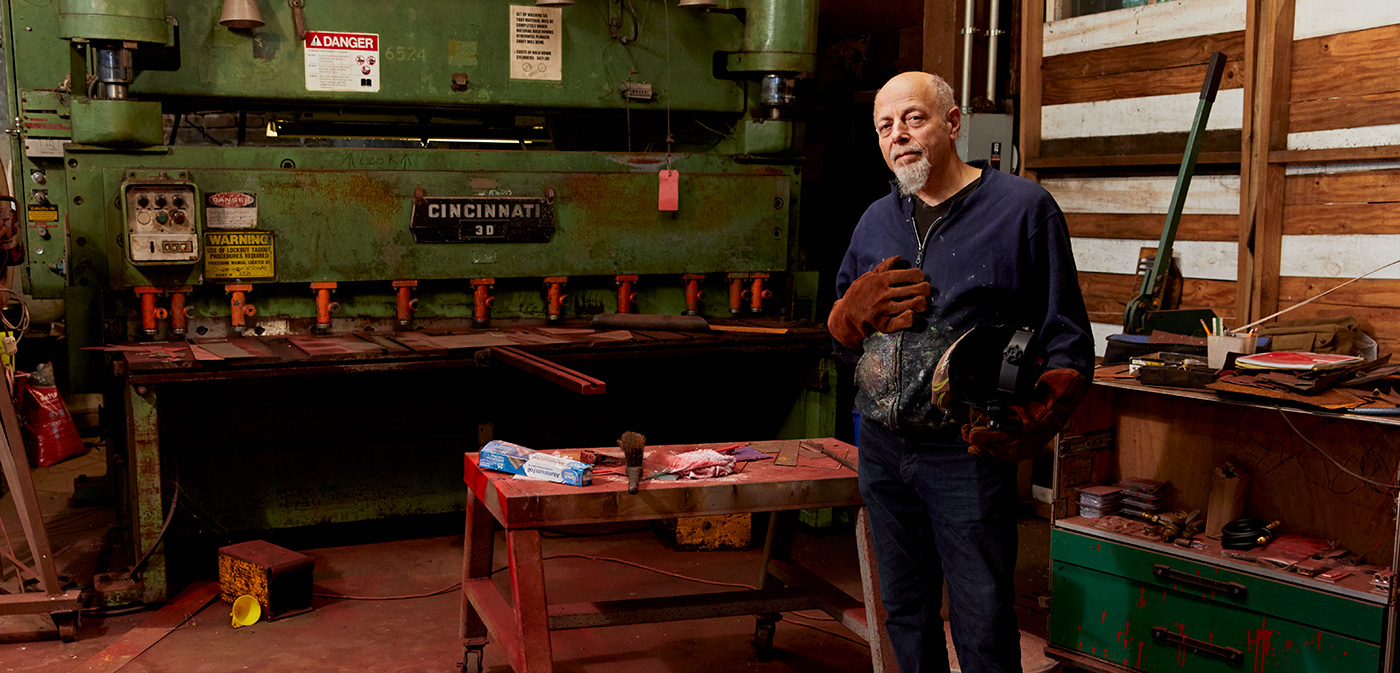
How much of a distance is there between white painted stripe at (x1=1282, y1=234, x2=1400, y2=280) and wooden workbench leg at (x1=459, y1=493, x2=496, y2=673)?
2.32 m

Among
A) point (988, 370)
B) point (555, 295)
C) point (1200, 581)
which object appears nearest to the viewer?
point (988, 370)

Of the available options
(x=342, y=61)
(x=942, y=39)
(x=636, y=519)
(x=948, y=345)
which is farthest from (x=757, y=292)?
(x=948, y=345)

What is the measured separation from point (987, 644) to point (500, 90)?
2528mm

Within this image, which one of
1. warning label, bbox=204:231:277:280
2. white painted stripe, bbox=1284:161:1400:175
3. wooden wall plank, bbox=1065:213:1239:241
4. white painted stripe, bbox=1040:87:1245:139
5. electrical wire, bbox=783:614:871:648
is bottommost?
electrical wire, bbox=783:614:871:648

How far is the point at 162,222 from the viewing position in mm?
3270

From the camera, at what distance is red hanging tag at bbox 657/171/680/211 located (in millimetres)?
3910

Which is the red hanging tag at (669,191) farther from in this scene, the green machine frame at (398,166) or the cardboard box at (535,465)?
the cardboard box at (535,465)

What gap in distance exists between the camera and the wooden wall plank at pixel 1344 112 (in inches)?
113

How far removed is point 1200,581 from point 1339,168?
1.26 meters

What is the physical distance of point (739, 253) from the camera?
4.10 metres

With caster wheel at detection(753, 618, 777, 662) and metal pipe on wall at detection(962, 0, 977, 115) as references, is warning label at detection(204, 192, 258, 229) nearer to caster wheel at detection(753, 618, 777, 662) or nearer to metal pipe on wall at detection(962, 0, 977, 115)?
caster wheel at detection(753, 618, 777, 662)

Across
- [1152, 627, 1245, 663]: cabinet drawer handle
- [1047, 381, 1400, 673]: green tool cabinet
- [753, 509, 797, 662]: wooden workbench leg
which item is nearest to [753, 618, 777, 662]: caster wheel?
[753, 509, 797, 662]: wooden workbench leg

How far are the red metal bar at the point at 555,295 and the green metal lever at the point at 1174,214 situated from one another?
186 centimetres

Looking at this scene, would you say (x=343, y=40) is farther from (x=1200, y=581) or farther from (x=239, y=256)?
(x=1200, y=581)
